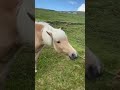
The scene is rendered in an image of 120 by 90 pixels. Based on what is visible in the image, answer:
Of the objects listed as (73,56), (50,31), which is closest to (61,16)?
(50,31)

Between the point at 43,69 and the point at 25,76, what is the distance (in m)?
0.13

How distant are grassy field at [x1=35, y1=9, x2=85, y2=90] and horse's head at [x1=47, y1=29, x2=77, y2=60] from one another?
3cm

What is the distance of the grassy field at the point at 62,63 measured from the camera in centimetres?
191

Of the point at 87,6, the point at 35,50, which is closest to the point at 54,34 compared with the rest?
the point at 35,50

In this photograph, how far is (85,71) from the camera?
197 centimetres

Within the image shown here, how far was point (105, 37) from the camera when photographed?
201cm

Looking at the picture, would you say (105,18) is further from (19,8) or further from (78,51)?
(19,8)

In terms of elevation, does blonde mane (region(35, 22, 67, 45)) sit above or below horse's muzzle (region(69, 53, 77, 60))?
above

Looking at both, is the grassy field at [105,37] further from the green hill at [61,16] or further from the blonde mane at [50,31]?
the blonde mane at [50,31]

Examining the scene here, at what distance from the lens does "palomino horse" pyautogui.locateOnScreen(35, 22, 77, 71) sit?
74.5 inches

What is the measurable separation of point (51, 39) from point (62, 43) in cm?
9

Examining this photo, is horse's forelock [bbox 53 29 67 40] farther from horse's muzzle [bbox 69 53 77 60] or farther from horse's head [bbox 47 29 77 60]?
horse's muzzle [bbox 69 53 77 60]

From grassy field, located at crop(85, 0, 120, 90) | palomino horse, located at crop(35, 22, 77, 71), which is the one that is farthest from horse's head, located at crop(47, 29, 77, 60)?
grassy field, located at crop(85, 0, 120, 90)

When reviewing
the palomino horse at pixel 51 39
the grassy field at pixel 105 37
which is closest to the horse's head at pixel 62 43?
the palomino horse at pixel 51 39
